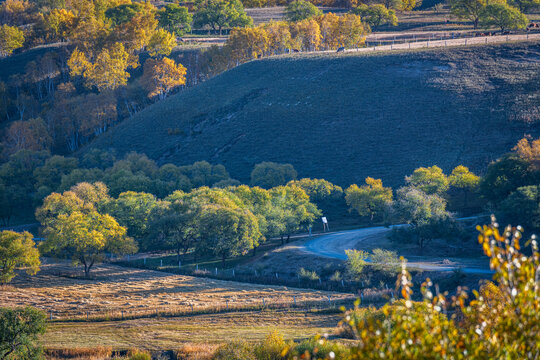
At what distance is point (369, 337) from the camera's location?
10344 mm

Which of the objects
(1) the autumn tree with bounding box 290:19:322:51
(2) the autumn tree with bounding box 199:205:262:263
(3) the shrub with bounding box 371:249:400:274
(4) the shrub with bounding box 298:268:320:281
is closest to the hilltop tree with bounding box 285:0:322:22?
(1) the autumn tree with bounding box 290:19:322:51

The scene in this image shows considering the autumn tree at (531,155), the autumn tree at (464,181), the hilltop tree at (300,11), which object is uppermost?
the hilltop tree at (300,11)

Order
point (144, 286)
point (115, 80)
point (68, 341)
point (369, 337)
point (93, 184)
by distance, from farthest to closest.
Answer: point (115, 80) → point (93, 184) → point (144, 286) → point (68, 341) → point (369, 337)

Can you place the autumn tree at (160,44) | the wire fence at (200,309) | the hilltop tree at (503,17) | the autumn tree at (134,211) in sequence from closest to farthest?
1. the wire fence at (200,309)
2. the autumn tree at (134,211)
3. the hilltop tree at (503,17)
4. the autumn tree at (160,44)

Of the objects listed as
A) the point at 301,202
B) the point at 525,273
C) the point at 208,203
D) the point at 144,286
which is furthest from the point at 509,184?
the point at 525,273

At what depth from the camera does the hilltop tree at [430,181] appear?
70750 mm

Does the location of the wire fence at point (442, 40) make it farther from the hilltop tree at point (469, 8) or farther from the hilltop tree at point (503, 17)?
the hilltop tree at point (469, 8)

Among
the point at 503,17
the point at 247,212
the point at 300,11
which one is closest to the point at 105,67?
the point at 300,11

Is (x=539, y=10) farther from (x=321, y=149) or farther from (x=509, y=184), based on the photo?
(x=509, y=184)

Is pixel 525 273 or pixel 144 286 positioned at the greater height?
pixel 525 273

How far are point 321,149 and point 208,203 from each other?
116ft

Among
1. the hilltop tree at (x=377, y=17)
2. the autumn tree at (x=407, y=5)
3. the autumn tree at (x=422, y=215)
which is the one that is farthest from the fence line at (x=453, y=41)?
the autumn tree at (x=422, y=215)

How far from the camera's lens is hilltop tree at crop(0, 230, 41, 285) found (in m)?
55.0

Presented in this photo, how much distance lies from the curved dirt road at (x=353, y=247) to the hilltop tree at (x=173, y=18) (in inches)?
4945
